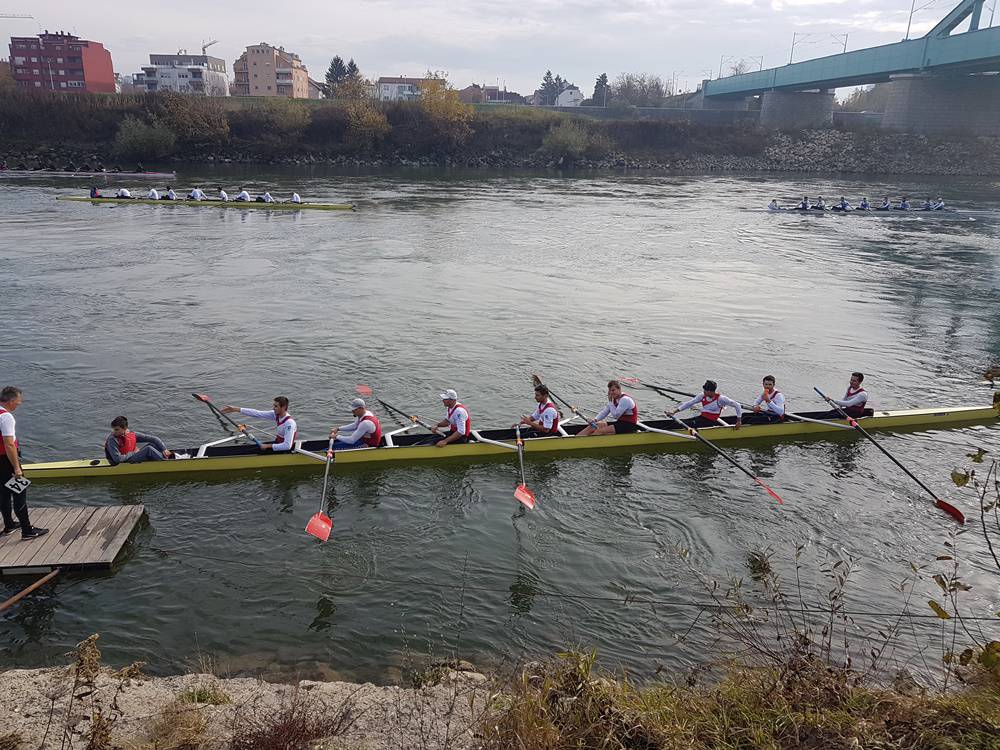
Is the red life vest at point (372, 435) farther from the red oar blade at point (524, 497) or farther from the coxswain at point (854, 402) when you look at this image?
the coxswain at point (854, 402)

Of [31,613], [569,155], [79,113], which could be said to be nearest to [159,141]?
[79,113]

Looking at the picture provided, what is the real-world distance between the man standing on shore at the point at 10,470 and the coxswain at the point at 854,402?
16.0 meters

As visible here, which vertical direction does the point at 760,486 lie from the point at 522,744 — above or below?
below

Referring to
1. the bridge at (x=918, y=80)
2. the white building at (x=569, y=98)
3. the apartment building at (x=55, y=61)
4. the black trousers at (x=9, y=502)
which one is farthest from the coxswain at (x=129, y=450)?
the white building at (x=569, y=98)

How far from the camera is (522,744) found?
5.65 metres

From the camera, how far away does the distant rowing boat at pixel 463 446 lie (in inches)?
519

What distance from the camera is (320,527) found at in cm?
1132

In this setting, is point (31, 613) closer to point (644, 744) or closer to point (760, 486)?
point (644, 744)

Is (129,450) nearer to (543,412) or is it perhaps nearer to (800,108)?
(543,412)

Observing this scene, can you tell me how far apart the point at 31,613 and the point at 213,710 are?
14.8 ft

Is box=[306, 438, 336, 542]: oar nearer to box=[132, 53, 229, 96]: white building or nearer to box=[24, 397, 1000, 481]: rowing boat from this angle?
box=[24, 397, 1000, 481]: rowing boat

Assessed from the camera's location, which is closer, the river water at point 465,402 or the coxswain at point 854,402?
the river water at point 465,402

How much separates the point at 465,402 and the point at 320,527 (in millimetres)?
6965

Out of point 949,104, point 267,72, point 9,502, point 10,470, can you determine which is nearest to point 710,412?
point 10,470
